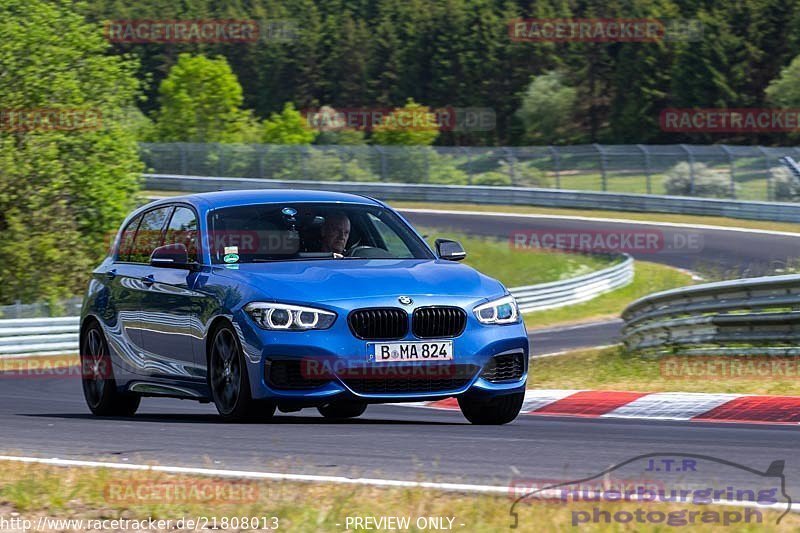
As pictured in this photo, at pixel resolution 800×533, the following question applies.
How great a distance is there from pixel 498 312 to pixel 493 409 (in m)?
0.77

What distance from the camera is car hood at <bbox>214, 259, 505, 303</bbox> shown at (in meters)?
8.38

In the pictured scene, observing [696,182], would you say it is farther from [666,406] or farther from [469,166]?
[666,406]

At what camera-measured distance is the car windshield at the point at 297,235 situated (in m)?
9.25

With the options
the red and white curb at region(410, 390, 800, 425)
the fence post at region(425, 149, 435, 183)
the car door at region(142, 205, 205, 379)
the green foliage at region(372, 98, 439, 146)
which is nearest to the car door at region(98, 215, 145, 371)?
the car door at region(142, 205, 205, 379)

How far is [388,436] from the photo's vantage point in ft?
26.6

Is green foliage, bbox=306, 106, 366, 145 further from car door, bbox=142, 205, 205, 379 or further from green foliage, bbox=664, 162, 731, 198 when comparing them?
car door, bbox=142, 205, 205, 379

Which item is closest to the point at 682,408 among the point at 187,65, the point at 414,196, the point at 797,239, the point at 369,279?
the point at 369,279

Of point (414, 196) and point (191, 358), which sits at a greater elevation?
point (191, 358)

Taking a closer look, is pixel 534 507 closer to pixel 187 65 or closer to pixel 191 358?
pixel 191 358

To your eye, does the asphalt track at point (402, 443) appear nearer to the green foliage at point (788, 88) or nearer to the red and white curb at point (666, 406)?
the red and white curb at point (666, 406)

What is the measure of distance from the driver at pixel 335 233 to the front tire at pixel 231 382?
1.05m

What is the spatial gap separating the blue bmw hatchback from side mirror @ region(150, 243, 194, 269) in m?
0.01

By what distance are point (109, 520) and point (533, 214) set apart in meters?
45.6

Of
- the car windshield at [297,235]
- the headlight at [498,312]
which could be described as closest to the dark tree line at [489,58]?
the car windshield at [297,235]
